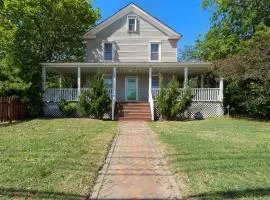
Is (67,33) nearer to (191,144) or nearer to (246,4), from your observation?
(246,4)

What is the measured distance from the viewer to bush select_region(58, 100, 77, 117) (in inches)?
949

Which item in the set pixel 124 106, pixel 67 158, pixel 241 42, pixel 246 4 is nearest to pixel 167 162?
pixel 67 158

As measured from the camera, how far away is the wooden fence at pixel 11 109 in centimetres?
2011

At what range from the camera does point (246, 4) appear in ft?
107

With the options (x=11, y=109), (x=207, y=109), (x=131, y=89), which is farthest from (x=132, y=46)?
(x=11, y=109)

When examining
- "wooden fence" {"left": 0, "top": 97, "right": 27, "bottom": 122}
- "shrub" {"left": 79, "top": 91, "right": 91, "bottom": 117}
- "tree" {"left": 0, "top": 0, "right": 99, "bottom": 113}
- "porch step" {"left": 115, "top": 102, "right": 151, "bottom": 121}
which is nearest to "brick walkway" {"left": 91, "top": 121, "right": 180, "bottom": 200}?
"wooden fence" {"left": 0, "top": 97, "right": 27, "bottom": 122}

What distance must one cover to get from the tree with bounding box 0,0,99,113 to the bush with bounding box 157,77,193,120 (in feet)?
27.5

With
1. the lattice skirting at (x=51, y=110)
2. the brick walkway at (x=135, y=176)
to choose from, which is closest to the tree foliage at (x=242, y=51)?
the lattice skirting at (x=51, y=110)

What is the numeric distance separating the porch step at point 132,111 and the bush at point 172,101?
1.39 metres

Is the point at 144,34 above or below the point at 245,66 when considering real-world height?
above

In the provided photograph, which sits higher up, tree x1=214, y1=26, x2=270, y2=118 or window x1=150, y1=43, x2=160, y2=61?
window x1=150, y1=43, x2=160, y2=61

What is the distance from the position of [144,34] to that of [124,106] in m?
6.86

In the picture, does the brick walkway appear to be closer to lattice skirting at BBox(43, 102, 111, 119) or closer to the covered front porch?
the covered front porch

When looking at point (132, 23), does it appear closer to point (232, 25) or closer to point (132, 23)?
point (132, 23)
